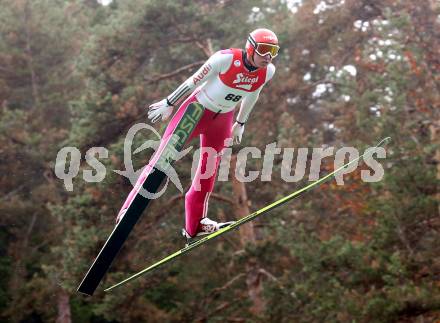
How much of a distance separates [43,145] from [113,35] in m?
5.68

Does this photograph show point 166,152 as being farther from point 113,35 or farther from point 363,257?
point 113,35

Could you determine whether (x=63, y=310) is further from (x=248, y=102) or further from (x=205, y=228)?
(x=248, y=102)

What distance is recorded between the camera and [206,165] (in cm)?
653

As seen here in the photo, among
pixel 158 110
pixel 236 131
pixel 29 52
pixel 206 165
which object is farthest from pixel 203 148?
pixel 29 52

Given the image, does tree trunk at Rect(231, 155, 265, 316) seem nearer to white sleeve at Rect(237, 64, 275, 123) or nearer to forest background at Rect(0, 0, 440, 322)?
forest background at Rect(0, 0, 440, 322)

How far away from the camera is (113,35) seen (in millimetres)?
16000

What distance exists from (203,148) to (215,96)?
0.54m

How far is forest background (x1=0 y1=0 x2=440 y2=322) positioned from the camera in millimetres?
12648

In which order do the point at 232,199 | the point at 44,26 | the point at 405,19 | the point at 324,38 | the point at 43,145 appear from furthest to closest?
1. the point at 44,26
2. the point at 43,145
3. the point at 324,38
4. the point at 232,199
5. the point at 405,19

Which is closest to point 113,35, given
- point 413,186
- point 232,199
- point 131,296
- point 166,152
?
point 232,199

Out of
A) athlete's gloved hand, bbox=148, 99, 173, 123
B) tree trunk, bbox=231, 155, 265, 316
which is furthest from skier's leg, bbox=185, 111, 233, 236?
tree trunk, bbox=231, 155, 265, 316

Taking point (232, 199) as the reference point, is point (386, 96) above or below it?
above

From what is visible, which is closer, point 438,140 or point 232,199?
point 438,140

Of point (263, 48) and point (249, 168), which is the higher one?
point (263, 48)
